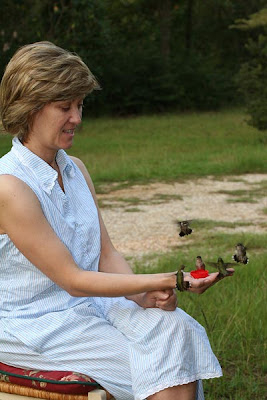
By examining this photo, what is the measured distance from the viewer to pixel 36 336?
262 centimetres

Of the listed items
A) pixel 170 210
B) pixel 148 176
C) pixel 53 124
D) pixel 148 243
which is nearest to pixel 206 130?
pixel 148 176

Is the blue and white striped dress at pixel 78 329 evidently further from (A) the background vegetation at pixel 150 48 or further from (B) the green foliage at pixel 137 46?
(B) the green foliage at pixel 137 46

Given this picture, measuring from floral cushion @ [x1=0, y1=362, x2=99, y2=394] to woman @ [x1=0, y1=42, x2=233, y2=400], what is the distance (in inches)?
1.2

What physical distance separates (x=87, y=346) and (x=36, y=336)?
157mm

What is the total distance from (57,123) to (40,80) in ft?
0.51

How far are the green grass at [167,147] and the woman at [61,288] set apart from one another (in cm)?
607

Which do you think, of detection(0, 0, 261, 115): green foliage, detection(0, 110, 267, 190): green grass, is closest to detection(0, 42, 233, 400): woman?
detection(0, 110, 267, 190): green grass

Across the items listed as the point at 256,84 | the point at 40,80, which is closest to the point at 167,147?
the point at 256,84

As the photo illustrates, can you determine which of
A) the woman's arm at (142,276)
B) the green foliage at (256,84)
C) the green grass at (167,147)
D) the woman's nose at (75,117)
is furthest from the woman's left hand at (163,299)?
the green foliage at (256,84)

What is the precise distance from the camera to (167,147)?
1684 centimetres

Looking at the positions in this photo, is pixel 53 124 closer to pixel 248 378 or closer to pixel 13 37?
pixel 248 378

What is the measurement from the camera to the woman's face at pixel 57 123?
8.87 feet

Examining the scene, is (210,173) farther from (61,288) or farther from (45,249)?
(45,249)

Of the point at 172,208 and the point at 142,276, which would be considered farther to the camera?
the point at 172,208
